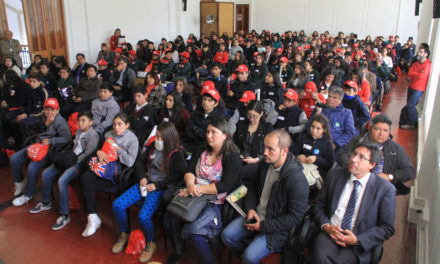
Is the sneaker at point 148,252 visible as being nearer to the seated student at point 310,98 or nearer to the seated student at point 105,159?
the seated student at point 105,159

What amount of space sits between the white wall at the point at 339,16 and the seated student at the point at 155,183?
17.0m

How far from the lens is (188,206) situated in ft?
9.24

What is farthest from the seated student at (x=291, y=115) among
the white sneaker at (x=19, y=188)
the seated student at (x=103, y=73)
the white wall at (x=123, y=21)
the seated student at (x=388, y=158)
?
the white wall at (x=123, y=21)

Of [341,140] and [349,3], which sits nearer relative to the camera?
[341,140]

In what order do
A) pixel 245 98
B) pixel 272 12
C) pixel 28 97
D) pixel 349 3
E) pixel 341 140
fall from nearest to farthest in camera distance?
1. pixel 341 140
2. pixel 245 98
3. pixel 28 97
4. pixel 349 3
5. pixel 272 12

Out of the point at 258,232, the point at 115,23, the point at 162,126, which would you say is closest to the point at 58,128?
the point at 162,126

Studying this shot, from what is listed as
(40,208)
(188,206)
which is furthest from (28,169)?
(188,206)

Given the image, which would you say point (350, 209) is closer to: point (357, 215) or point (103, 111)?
point (357, 215)

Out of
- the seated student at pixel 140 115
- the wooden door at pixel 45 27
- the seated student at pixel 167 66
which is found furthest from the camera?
the wooden door at pixel 45 27

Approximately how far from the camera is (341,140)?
4.04 m

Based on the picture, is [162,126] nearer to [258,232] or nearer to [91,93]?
[258,232]

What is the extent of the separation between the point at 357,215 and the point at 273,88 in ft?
11.1

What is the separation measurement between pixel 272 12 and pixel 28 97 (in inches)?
652

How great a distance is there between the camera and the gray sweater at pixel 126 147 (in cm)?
354
